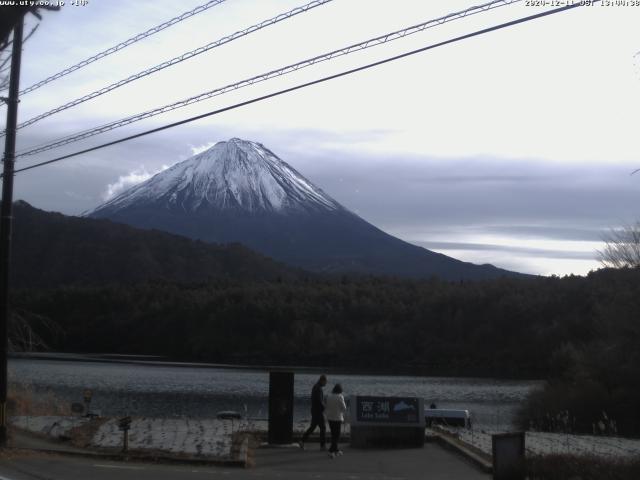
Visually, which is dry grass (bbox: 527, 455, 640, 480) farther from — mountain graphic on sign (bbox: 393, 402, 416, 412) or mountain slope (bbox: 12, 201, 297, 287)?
mountain slope (bbox: 12, 201, 297, 287)

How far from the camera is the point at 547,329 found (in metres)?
80.1

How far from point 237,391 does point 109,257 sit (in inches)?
4346

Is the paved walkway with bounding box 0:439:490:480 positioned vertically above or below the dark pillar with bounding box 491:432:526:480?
below

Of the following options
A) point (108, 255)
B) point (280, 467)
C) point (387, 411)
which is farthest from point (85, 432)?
point (108, 255)

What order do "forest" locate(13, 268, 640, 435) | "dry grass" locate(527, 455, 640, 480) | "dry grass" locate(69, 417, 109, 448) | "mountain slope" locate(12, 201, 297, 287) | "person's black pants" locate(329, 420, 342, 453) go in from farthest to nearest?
"mountain slope" locate(12, 201, 297, 287) < "forest" locate(13, 268, 640, 435) < "dry grass" locate(69, 417, 109, 448) < "person's black pants" locate(329, 420, 342, 453) < "dry grass" locate(527, 455, 640, 480)

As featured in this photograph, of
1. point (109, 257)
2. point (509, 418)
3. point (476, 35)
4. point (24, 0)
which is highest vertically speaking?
point (109, 257)

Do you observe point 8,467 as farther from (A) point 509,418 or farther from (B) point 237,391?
(B) point 237,391

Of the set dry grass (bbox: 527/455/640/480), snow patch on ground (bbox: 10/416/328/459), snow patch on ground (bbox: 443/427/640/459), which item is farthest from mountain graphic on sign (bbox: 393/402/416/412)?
dry grass (bbox: 527/455/640/480)

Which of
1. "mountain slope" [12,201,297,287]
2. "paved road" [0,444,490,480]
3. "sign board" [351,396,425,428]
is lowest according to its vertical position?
"paved road" [0,444,490,480]

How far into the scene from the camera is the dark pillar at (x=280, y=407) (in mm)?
18016

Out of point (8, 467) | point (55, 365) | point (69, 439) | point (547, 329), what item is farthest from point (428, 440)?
point (547, 329)

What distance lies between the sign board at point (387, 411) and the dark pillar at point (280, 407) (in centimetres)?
127

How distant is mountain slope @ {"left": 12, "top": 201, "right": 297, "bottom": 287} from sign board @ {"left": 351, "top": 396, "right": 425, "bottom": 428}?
419 ft

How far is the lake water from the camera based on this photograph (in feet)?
131
